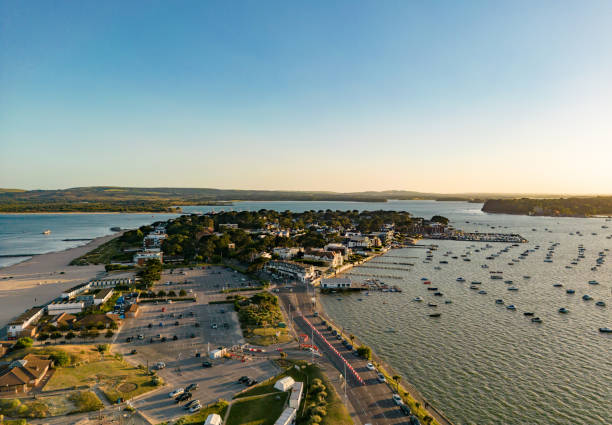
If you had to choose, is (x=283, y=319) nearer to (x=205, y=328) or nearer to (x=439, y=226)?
(x=205, y=328)

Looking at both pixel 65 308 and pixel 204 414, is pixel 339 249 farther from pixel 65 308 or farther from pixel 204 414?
pixel 204 414

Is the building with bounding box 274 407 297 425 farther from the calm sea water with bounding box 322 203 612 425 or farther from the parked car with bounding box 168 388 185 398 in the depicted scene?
the calm sea water with bounding box 322 203 612 425

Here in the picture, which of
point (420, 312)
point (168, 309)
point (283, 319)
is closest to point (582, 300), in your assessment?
point (420, 312)

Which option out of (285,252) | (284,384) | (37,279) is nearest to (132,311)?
(284,384)

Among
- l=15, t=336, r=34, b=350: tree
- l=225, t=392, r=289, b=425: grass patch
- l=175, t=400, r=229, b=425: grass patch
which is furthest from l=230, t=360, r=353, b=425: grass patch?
l=15, t=336, r=34, b=350: tree

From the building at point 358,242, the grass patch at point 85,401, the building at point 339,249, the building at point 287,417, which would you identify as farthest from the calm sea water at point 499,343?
the building at point 358,242

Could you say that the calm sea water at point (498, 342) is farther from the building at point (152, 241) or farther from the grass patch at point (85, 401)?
the building at point (152, 241)
